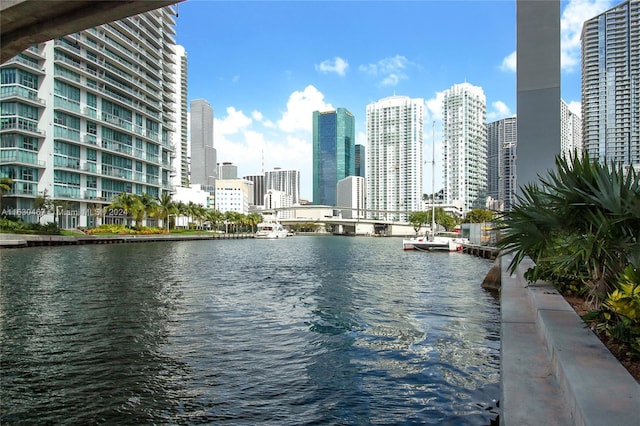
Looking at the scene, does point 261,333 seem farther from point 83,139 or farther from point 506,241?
point 83,139

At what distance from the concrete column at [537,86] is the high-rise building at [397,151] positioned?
539 feet

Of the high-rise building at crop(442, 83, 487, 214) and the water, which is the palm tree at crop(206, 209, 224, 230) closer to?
the high-rise building at crop(442, 83, 487, 214)

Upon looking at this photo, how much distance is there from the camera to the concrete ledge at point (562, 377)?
3373 mm

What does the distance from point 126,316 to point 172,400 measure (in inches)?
284

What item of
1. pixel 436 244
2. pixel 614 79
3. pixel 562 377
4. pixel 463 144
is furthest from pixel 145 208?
pixel 463 144

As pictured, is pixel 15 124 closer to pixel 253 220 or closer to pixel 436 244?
pixel 436 244

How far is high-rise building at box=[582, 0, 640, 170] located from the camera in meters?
28.0

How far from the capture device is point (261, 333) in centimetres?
1147

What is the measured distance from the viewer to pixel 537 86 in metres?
15.6

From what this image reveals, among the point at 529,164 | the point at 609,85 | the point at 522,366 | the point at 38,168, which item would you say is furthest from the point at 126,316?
the point at 38,168

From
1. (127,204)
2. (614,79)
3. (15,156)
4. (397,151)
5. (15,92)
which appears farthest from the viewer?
(397,151)

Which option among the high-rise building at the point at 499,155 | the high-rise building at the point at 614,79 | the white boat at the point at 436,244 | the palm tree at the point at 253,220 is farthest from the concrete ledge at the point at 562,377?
the high-rise building at the point at 499,155

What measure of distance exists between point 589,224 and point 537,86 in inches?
413

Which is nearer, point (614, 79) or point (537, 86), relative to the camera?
point (537, 86)
